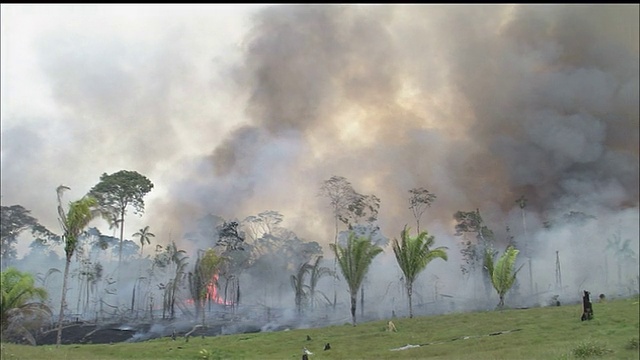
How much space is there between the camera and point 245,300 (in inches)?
4850

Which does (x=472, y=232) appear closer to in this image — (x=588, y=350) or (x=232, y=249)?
(x=232, y=249)

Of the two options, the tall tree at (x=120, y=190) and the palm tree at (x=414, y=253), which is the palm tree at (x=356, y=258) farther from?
the tall tree at (x=120, y=190)

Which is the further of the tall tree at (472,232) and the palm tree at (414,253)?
the tall tree at (472,232)

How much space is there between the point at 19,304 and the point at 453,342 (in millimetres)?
33431

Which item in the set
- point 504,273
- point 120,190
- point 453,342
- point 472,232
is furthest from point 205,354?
point 472,232

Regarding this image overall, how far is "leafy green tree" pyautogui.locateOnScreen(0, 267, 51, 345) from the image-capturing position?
145 feet

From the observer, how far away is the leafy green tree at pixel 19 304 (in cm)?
4412

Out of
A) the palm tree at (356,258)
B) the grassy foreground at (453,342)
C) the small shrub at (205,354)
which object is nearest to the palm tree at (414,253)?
the palm tree at (356,258)

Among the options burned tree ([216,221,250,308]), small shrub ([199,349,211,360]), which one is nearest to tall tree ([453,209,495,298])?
burned tree ([216,221,250,308])

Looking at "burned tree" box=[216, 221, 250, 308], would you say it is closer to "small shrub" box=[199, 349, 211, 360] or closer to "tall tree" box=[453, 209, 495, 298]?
"tall tree" box=[453, 209, 495, 298]

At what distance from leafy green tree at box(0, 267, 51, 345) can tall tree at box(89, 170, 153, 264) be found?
4780cm

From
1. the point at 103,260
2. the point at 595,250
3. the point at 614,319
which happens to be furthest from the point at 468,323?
the point at 103,260

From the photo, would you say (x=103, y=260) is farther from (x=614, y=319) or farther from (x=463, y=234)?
(x=614, y=319)

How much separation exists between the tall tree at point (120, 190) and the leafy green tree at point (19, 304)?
4780 cm
